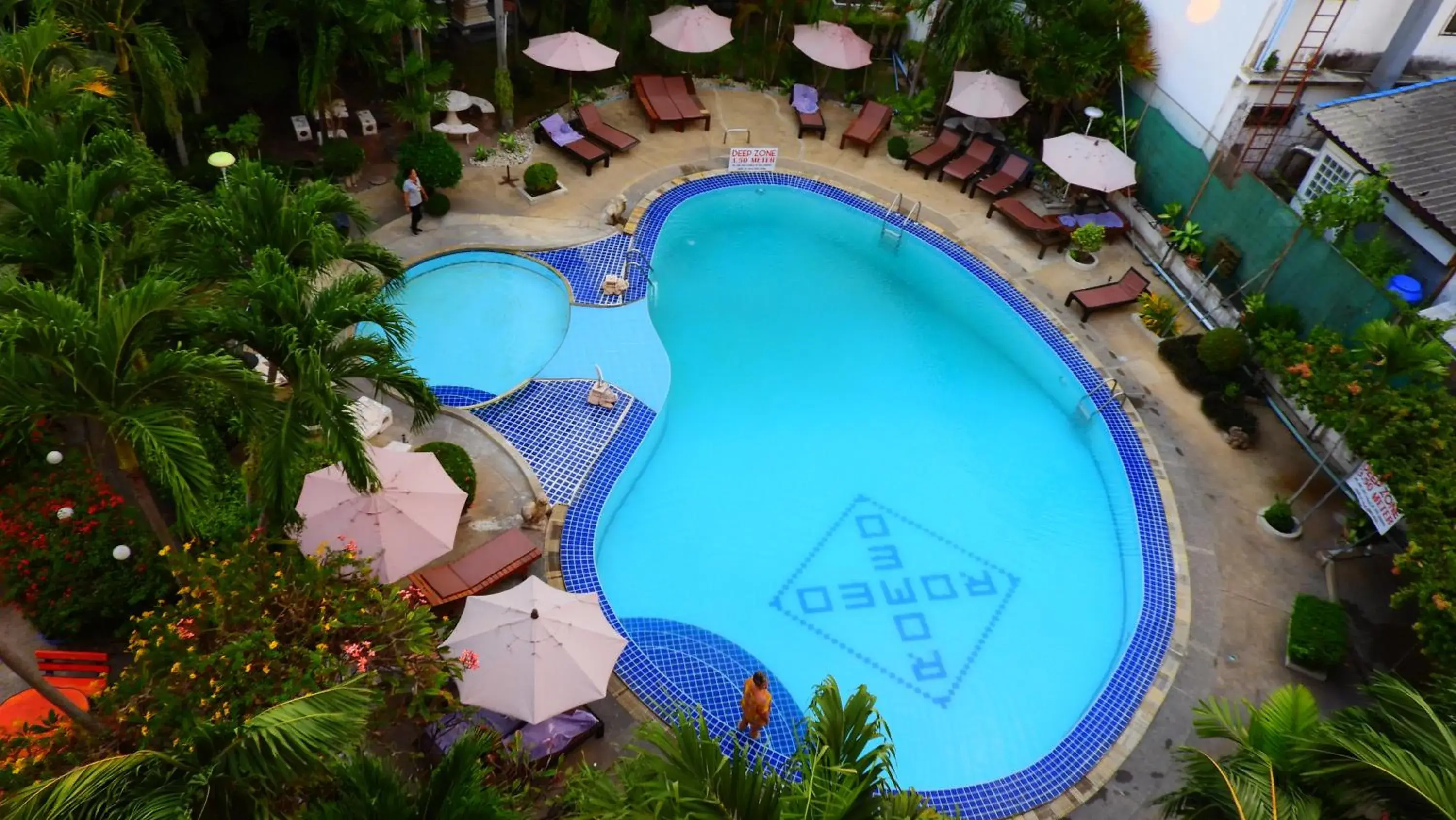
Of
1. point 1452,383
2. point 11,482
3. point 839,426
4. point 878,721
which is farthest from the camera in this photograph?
point 839,426

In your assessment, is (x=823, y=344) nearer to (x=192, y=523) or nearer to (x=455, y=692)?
(x=455, y=692)

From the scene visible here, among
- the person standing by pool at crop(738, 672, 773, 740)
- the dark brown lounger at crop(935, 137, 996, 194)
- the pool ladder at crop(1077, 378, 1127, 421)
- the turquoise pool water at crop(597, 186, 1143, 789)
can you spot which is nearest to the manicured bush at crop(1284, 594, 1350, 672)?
the turquoise pool water at crop(597, 186, 1143, 789)

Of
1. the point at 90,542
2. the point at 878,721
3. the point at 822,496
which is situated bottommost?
the point at 822,496

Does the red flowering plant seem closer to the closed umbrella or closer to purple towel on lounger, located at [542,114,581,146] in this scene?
purple towel on lounger, located at [542,114,581,146]

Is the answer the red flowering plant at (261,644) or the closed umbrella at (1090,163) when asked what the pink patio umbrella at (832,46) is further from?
the red flowering plant at (261,644)

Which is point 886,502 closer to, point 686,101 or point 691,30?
point 686,101

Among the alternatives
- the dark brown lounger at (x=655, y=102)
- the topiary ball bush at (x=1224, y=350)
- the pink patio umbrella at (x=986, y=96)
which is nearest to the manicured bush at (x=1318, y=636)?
the topiary ball bush at (x=1224, y=350)

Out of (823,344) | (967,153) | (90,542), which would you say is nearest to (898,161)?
(967,153)
